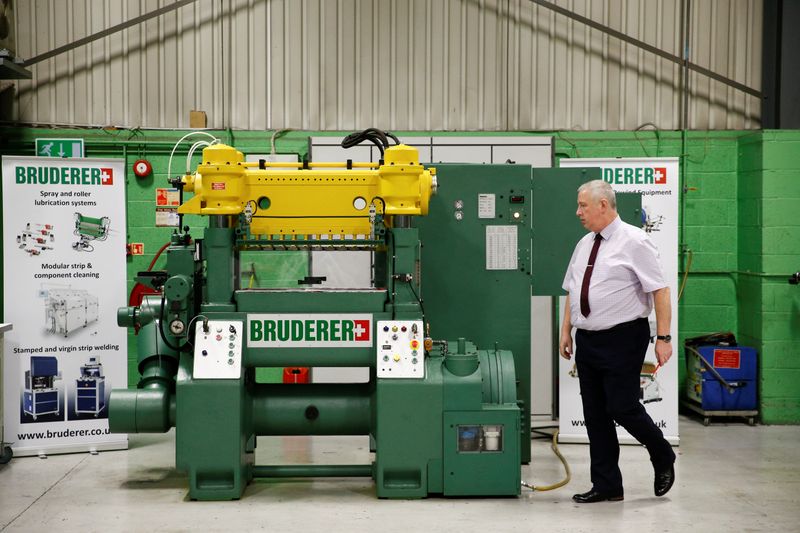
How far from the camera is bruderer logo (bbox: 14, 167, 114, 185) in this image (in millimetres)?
5770

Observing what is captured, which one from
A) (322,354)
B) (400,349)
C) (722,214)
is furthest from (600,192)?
(722,214)

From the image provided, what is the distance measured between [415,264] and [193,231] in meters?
2.80

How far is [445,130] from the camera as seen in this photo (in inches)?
283

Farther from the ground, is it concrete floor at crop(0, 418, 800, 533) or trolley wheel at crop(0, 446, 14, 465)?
trolley wheel at crop(0, 446, 14, 465)

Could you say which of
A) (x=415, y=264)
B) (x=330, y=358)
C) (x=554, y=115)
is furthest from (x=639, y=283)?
(x=554, y=115)

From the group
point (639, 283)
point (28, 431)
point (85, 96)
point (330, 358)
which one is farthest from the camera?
point (85, 96)

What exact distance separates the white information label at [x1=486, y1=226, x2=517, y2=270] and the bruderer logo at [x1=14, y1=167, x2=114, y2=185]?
2.45 meters

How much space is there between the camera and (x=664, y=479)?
474 cm

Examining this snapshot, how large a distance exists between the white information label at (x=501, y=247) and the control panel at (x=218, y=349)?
161 cm

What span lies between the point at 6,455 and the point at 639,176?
4.41 m

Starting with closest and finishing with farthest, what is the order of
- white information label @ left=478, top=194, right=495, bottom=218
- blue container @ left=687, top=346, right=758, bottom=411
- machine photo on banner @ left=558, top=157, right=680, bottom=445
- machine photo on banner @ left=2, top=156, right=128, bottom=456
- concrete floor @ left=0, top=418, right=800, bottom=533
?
1. concrete floor @ left=0, top=418, right=800, bottom=533
2. white information label @ left=478, top=194, right=495, bottom=218
3. machine photo on banner @ left=2, top=156, right=128, bottom=456
4. machine photo on banner @ left=558, top=157, right=680, bottom=445
5. blue container @ left=687, top=346, right=758, bottom=411

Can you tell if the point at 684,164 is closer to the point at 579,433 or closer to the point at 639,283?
the point at 579,433

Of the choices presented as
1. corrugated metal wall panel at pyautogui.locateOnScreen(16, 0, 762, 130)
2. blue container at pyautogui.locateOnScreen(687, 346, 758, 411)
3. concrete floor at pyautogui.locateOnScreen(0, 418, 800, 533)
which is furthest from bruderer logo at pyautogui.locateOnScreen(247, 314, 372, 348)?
blue container at pyautogui.locateOnScreen(687, 346, 758, 411)

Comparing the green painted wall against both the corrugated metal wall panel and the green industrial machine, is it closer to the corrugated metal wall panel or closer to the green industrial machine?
the corrugated metal wall panel
